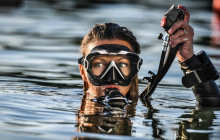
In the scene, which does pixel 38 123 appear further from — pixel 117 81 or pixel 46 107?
pixel 117 81

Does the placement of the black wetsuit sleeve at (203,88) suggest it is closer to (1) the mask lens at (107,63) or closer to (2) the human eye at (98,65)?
(1) the mask lens at (107,63)

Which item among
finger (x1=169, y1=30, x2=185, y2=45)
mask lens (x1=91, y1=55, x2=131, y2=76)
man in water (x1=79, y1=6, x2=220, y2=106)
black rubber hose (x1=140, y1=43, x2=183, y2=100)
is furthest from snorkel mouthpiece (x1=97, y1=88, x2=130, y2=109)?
finger (x1=169, y1=30, x2=185, y2=45)

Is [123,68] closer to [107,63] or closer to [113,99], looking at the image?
[107,63]

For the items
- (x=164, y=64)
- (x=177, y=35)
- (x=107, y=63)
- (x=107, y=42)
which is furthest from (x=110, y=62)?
(x=177, y=35)

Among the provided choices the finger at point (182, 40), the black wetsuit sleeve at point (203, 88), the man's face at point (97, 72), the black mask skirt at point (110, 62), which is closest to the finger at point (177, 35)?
the finger at point (182, 40)

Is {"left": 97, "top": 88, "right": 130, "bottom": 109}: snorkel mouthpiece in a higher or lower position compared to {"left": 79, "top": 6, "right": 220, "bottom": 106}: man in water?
lower

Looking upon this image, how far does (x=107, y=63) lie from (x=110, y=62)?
3.0 inches

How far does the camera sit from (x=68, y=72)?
7.73m

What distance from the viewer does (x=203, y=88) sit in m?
5.13

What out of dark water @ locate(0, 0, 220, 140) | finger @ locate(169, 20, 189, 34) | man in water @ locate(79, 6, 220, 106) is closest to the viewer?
dark water @ locate(0, 0, 220, 140)

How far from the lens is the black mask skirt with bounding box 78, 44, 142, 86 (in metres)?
5.06

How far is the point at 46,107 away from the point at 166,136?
1.43 metres

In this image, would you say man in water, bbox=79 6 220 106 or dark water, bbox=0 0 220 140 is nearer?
dark water, bbox=0 0 220 140

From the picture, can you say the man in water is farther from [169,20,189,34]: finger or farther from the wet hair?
[169,20,189,34]: finger
